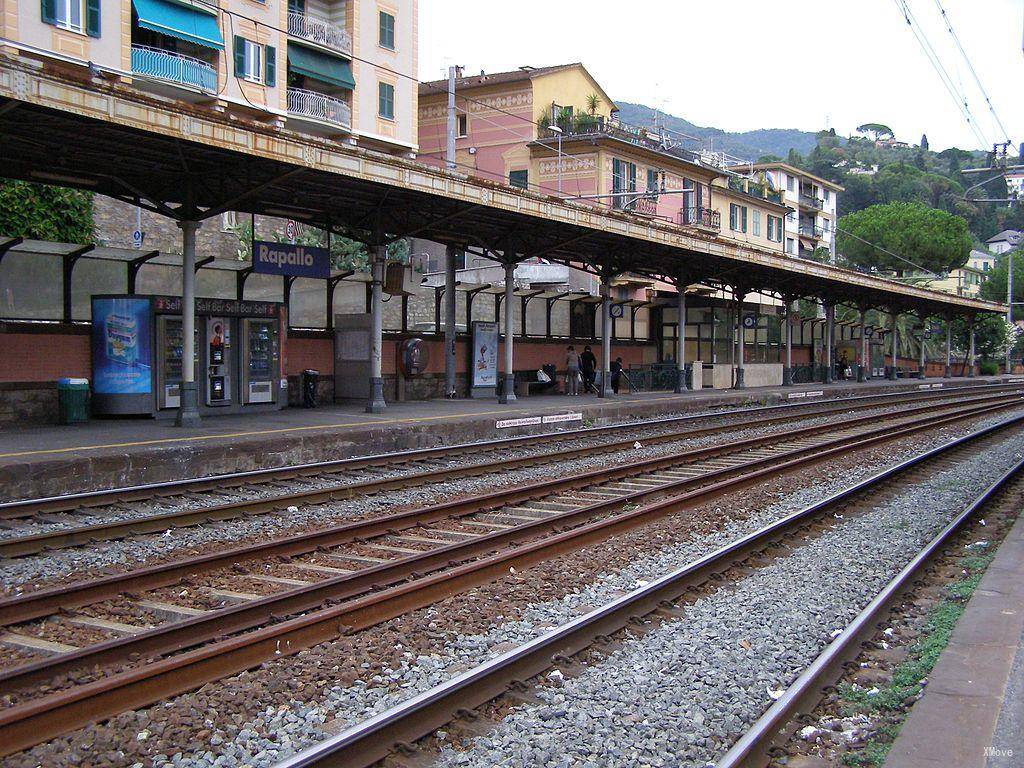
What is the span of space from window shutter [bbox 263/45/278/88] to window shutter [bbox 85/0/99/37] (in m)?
7.43

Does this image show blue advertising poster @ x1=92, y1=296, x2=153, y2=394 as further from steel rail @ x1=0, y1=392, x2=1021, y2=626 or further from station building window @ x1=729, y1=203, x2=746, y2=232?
station building window @ x1=729, y1=203, x2=746, y2=232

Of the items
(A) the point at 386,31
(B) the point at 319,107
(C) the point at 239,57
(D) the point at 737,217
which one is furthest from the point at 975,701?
(D) the point at 737,217

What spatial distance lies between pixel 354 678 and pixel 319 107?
37340mm

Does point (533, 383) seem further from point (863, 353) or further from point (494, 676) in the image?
point (863, 353)

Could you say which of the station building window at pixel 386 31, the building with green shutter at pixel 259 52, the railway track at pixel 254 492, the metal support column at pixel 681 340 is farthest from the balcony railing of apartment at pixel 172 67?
the railway track at pixel 254 492

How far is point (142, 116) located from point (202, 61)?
81.4ft

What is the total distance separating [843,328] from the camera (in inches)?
2007

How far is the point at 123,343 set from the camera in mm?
16375

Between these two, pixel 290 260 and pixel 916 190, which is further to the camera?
pixel 916 190

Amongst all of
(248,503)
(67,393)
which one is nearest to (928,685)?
(248,503)

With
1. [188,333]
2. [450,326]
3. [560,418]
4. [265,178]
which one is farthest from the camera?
[450,326]

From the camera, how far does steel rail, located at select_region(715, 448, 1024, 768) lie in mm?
4324

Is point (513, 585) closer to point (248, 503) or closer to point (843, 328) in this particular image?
point (248, 503)

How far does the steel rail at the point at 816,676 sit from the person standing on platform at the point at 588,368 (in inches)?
844
